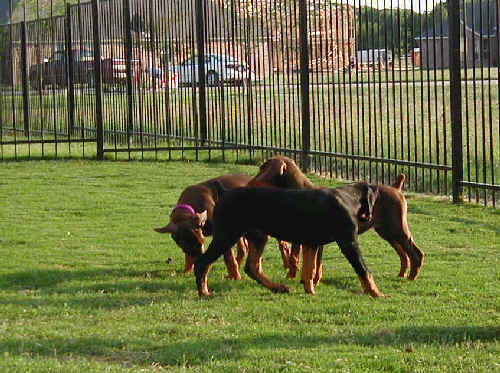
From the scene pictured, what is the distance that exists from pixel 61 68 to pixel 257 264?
1372cm

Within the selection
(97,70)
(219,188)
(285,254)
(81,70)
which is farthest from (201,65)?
(219,188)

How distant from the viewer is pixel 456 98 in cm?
1257

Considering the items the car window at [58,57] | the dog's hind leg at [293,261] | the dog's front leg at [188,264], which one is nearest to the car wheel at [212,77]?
the car window at [58,57]

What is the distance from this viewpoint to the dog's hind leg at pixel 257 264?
330 inches

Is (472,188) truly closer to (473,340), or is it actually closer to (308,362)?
(473,340)

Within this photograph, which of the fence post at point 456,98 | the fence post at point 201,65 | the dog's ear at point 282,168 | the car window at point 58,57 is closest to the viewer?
the dog's ear at point 282,168

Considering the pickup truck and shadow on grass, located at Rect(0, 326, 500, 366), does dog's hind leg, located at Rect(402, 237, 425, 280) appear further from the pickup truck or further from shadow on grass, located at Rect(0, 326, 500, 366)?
the pickup truck

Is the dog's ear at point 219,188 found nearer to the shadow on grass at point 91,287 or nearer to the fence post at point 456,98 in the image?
the shadow on grass at point 91,287

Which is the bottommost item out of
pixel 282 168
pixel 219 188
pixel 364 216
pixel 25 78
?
pixel 364 216

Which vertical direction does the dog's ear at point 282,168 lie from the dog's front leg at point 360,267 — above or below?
above

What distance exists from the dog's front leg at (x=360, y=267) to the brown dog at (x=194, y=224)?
1.14 m

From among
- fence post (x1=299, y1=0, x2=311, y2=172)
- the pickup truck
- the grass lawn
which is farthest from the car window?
the grass lawn

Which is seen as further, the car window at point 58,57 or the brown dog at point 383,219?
the car window at point 58,57

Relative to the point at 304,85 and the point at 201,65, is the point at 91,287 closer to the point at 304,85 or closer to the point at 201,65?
the point at 304,85
